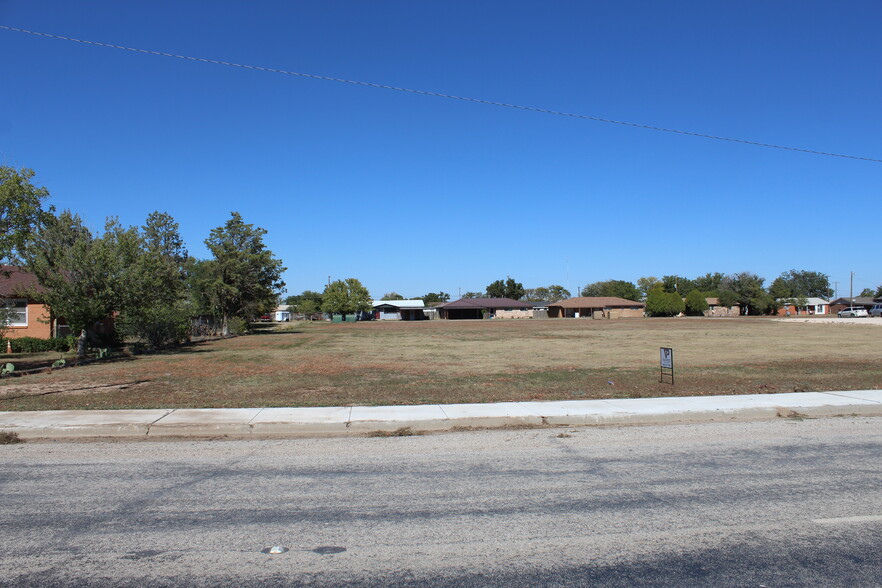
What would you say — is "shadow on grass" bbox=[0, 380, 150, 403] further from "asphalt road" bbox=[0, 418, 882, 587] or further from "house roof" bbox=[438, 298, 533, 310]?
"house roof" bbox=[438, 298, 533, 310]

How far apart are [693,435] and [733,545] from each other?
453cm

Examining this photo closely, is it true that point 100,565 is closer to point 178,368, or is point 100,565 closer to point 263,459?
point 263,459

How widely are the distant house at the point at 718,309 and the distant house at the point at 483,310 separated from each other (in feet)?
122

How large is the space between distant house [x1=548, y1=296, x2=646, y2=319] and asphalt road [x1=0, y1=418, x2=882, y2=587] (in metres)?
114

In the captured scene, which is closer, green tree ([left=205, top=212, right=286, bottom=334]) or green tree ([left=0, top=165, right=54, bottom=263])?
green tree ([left=0, top=165, right=54, bottom=263])

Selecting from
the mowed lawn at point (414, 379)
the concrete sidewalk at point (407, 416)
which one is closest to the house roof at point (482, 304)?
the mowed lawn at point (414, 379)

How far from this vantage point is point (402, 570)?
4.19 meters

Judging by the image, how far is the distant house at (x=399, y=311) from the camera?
126 metres

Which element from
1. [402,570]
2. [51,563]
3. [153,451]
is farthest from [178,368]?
[402,570]

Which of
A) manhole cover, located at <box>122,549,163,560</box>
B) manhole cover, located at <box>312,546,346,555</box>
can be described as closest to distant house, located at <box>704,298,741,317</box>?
manhole cover, located at <box>312,546,346,555</box>

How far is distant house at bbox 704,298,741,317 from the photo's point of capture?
390 ft

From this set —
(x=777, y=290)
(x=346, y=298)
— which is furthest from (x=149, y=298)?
(x=777, y=290)

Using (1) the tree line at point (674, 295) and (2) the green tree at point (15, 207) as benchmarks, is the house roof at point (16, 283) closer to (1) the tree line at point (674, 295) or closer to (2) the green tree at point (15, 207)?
(2) the green tree at point (15, 207)

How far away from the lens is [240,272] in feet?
167
